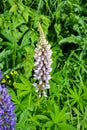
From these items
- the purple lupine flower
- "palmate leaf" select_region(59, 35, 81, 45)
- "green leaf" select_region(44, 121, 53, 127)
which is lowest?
"green leaf" select_region(44, 121, 53, 127)

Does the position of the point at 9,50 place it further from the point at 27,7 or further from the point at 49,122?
the point at 49,122

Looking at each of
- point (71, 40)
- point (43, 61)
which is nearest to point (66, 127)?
point (43, 61)

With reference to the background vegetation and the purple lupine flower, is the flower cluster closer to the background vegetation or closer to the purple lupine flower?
the purple lupine flower

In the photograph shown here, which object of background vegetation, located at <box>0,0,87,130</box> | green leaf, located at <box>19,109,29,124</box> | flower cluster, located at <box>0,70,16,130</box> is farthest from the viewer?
background vegetation, located at <box>0,0,87,130</box>

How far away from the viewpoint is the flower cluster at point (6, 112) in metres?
2.17

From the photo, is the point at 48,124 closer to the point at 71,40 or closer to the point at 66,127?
the point at 66,127

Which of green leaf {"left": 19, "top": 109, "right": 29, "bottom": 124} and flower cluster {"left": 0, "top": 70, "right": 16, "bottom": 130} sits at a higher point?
flower cluster {"left": 0, "top": 70, "right": 16, "bottom": 130}

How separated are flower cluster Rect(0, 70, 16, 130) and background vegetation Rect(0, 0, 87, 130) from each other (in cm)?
55

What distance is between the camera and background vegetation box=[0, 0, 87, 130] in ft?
10.1

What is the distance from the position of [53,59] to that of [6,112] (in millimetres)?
A: 1379

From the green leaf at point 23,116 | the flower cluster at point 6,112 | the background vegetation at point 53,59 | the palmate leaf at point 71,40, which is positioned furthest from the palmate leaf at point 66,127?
the palmate leaf at point 71,40

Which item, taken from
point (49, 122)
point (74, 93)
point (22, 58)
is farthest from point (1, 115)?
point (22, 58)

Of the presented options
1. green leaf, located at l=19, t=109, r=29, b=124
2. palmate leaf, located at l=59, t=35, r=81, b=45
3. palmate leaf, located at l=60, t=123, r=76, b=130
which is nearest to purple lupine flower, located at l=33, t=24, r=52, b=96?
green leaf, located at l=19, t=109, r=29, b=124

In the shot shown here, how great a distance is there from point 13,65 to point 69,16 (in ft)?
2.48
